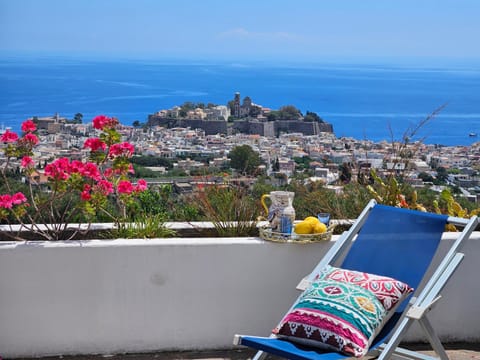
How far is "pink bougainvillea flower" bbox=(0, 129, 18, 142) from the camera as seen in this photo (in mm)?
3656

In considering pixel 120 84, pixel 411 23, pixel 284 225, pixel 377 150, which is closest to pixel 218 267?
pixel 284 225

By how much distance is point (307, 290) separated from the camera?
9.91ft

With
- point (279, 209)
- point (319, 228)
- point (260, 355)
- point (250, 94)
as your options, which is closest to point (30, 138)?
point (279, 209)

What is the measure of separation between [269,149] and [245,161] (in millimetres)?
3186

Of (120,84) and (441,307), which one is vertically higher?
(441,307)

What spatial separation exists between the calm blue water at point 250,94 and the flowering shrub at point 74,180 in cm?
695

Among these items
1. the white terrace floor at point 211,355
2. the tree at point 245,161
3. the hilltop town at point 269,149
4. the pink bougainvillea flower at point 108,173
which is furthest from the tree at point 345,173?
the pink bougainvillea flower at point 108,173

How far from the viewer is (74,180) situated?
3564mm

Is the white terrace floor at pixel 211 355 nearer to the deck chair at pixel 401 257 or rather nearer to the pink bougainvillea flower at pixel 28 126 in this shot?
the deck chair at pixel 401 257

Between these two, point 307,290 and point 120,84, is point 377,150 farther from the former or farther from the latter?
point 120,84

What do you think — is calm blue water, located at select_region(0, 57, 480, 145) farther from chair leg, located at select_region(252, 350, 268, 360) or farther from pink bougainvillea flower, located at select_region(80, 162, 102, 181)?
chair leg, located at select_region(252, 350, 268, 360)

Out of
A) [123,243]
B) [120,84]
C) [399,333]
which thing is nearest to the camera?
[399,333]

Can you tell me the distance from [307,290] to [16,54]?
29402mm

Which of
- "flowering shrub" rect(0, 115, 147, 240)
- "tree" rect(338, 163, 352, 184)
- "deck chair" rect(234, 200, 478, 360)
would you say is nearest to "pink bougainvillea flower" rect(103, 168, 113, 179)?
"flowering shrub" rect(0, 115, 147, 240)
